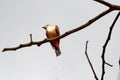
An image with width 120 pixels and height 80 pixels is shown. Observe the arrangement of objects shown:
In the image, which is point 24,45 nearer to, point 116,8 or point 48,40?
point 48,40

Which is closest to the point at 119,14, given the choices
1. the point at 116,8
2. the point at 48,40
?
the point at 116,8

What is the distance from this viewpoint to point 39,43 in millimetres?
369

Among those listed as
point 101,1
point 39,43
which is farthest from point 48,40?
point 101,1

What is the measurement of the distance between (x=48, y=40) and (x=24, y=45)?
5 centimetres

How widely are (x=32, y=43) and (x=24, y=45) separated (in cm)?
2

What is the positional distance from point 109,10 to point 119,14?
4cm

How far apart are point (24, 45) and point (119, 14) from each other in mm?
178

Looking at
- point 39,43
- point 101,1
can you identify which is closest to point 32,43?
point 39,43

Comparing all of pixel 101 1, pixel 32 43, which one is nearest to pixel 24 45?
pixel 32 43

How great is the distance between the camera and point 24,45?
366mm

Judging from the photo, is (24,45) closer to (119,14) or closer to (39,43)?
(39,43)

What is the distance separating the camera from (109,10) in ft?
1.04

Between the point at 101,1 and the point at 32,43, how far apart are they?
15cm

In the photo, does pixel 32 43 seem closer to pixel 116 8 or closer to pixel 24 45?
pixel 24 45
